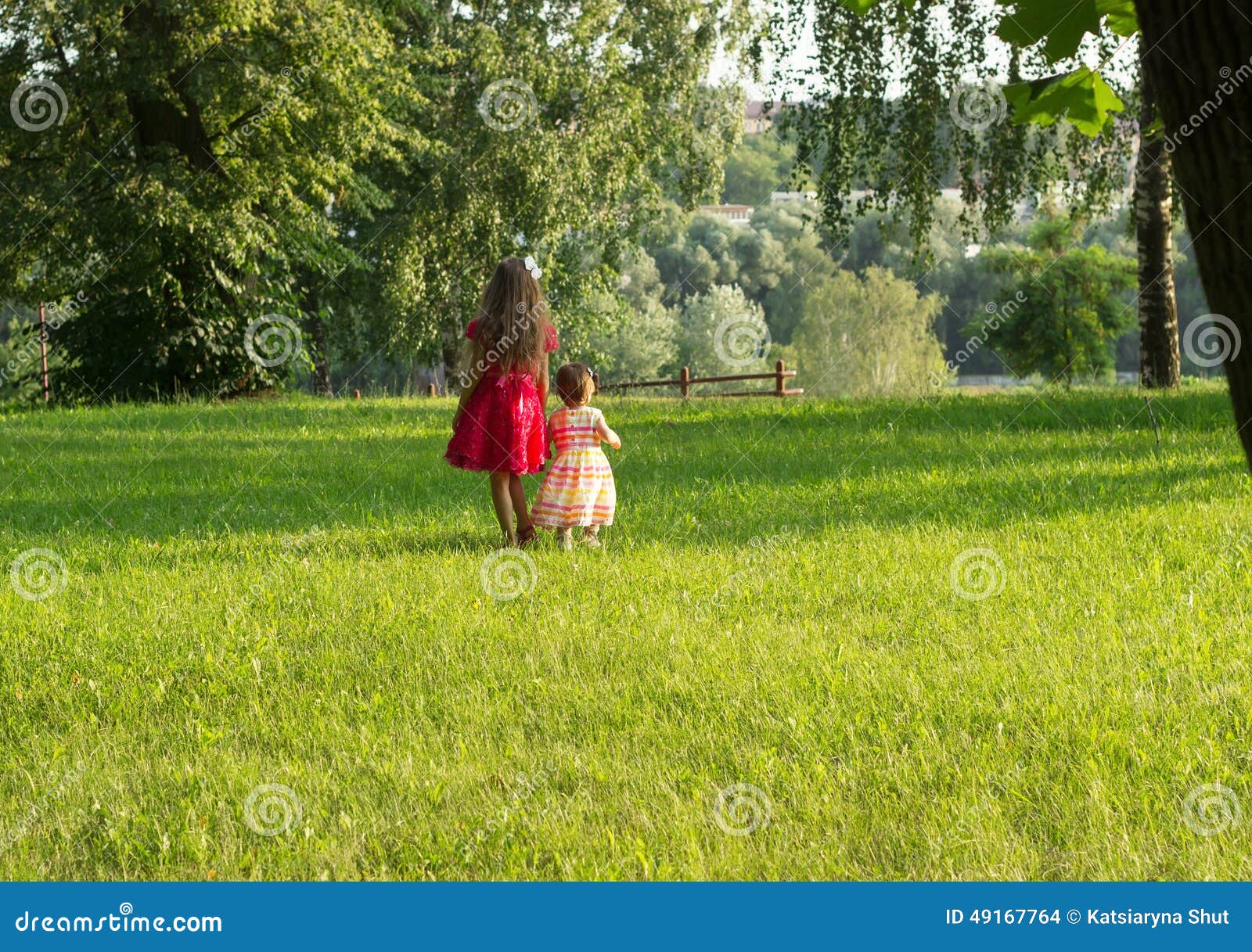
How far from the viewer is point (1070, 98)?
128 inches

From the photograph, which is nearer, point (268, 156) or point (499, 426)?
point (499, 426)

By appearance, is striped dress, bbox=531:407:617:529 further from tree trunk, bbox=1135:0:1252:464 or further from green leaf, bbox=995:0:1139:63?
tree trunk, bbox=1135:0:1252:464

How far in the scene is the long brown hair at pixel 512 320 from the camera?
7543 millimetres

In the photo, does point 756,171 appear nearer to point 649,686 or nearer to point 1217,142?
point 649,686

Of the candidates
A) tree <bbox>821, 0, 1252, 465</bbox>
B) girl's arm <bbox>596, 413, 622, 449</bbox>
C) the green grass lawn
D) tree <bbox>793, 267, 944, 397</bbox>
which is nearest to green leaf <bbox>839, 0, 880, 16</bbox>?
tree <bbox>821, 0, 1252, 465</bbox>

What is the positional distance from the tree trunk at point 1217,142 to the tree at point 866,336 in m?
64.7

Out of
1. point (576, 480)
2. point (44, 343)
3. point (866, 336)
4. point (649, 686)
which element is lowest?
point (649, 686)

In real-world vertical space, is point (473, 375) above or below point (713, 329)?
below

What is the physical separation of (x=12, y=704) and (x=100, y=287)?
1784 centimetres

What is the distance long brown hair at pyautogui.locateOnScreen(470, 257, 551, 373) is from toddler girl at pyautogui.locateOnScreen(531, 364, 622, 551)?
0.25 m

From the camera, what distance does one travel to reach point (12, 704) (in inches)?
205

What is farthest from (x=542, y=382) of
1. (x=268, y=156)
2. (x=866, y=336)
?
(x=866, y=336)

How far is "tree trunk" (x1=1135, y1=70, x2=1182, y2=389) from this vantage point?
1889 centimetres

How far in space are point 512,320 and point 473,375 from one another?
48 centimetres
